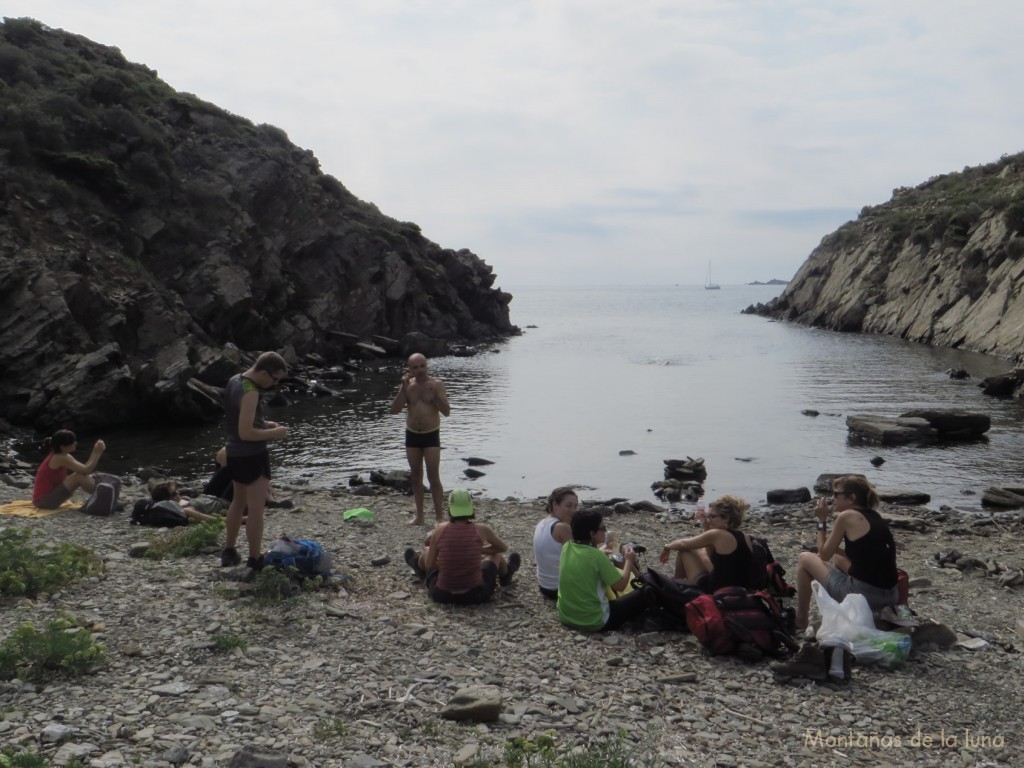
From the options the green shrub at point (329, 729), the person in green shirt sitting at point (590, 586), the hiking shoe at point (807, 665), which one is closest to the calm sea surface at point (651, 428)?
the person in green shirt sitting at point (590, 586)

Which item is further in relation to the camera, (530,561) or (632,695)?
(530,561)

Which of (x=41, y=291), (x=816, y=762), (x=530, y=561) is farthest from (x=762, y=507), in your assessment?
(x=41, y=291)

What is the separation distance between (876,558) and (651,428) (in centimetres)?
2519

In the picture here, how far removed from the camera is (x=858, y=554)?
29.6 feet

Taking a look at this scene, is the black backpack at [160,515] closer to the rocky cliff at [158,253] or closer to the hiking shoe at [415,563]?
the hiking shoe at [415,563]

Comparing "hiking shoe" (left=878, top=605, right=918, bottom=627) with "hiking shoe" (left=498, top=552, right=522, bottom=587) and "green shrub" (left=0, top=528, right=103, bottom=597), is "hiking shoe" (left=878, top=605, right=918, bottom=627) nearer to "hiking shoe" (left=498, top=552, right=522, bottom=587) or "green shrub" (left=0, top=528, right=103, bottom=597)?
"hiking shoe" (left=498, top=552, right=522, bottom=587)

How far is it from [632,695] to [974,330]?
62.5 m

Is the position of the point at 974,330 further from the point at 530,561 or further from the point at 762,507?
the point at 530,561

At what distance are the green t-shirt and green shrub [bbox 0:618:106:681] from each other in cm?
460

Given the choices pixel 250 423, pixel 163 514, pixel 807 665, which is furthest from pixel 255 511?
pixel 807 665

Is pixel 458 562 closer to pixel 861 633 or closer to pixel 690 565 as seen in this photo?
pixel 690 565

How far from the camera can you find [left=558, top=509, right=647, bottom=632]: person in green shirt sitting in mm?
9273

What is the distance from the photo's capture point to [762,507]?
21.6 metres

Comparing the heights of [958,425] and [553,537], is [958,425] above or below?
below
